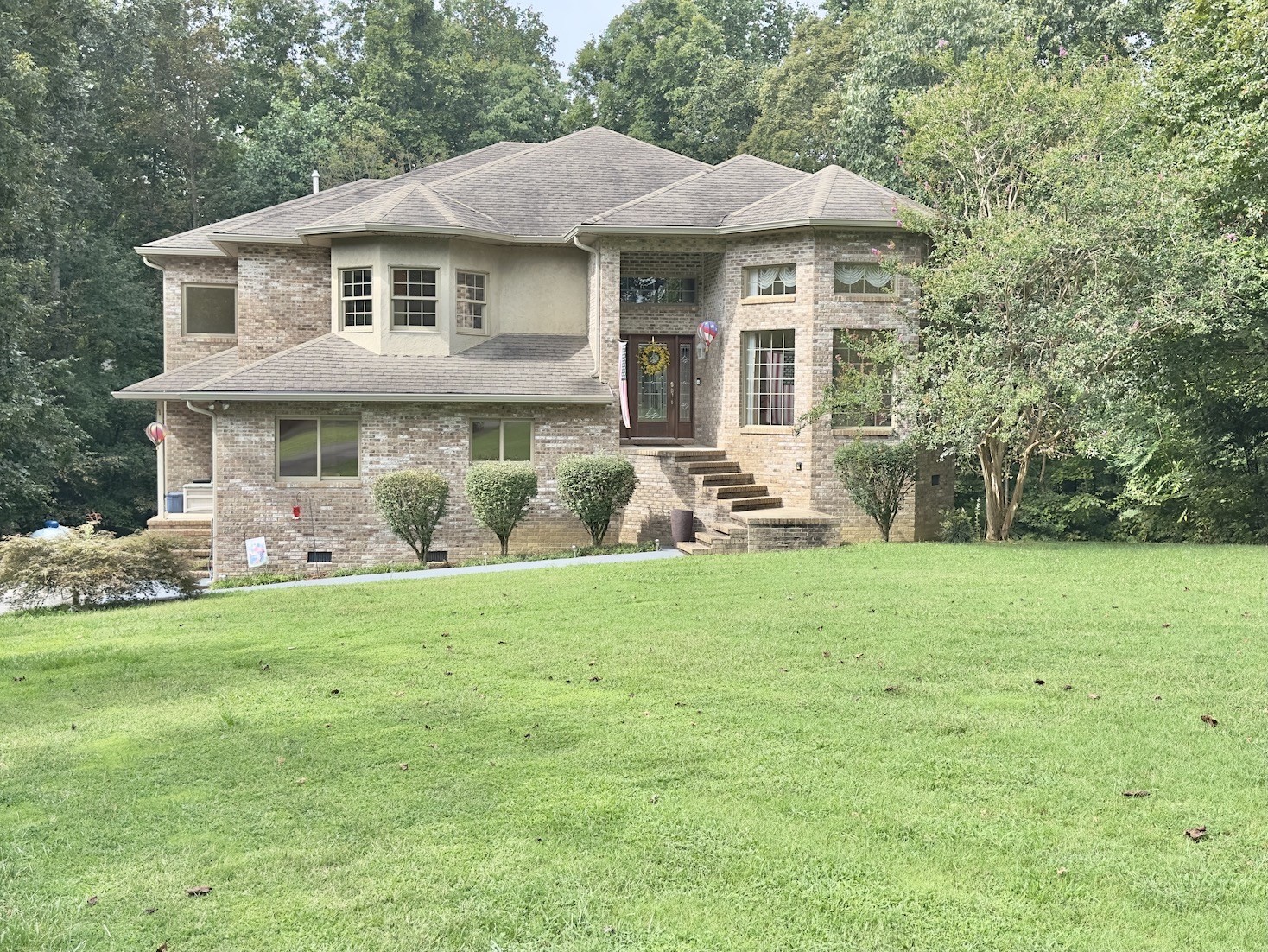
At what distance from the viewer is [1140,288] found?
594 inches

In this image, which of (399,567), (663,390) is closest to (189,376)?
(399,567)

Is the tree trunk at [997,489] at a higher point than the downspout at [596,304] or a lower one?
lower

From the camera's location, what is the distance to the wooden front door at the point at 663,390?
22141mm

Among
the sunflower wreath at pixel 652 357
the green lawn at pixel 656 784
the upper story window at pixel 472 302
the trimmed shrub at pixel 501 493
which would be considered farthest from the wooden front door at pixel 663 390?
the green lawn at pixel 656 784

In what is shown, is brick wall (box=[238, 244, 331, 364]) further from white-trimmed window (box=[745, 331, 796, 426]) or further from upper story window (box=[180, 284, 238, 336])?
white-trimmed window (box=[745, 331, 796, 426])

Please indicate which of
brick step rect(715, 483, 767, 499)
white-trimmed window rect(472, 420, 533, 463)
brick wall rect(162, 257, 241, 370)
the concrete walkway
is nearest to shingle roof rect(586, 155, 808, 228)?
white-trimmed window rect(472, 420, 533, 463)

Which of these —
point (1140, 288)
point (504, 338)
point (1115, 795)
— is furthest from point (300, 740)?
point (504, 338)

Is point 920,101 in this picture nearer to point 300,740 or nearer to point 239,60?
point 300,740

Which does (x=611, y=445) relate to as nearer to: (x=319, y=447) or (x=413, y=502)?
(x=413, y=502)

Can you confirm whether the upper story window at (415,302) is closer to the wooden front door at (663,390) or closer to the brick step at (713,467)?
the wooden front door at (663,390)

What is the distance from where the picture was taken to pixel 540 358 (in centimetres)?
2100

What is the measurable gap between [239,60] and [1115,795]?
47423 millimetres

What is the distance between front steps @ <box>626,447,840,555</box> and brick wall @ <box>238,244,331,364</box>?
26.3 ft

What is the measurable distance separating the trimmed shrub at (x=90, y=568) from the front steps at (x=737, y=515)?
7.59m
